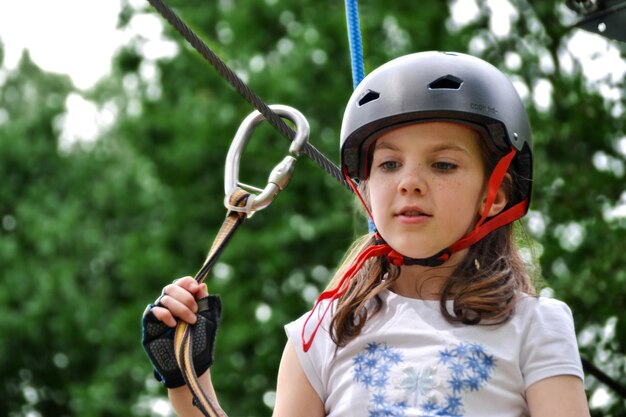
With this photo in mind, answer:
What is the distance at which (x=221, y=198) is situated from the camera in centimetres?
1423

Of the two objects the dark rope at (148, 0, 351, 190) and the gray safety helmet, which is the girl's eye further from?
the dark rope at (148, 0, 351, 190)

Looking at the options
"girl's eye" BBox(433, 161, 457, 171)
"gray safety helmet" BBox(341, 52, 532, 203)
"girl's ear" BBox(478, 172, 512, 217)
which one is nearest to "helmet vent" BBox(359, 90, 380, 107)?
"gray safety helmet" BBox(341, 52, 532, 203)

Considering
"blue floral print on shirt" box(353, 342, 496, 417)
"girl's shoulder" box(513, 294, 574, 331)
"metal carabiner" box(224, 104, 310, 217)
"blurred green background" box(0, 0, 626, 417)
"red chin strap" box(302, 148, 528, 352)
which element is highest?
"blurred green background" box(0, 0, 626, 417)

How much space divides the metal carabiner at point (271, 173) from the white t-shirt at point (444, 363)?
40cm

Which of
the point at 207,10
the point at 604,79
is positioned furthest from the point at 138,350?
the point at 604,79

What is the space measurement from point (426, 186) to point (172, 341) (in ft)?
2.32

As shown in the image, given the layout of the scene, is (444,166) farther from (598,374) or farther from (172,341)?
(598,374)

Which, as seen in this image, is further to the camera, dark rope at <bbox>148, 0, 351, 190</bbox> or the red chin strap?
dark rope at <bbox>148, 0, 351, 190</bbox>

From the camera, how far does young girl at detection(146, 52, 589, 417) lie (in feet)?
8.77

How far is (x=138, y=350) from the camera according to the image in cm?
1525

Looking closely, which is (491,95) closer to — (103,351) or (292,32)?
(292,32)

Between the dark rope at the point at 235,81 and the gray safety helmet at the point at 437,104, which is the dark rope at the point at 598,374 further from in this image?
the gray safety helmet at the point at 437,104

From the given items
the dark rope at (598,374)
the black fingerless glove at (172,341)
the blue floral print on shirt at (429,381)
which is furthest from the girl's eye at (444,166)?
the dark rope at (598,374)

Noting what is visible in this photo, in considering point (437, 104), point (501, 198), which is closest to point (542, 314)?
point (501, 198)
